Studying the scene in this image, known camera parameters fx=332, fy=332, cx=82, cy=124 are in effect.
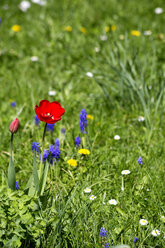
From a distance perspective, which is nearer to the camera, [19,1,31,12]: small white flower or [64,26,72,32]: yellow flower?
[64,26,72,32]: yellow flower

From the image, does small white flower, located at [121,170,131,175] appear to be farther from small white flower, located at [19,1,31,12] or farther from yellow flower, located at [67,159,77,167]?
small white flower, located at [19,1,31,12]

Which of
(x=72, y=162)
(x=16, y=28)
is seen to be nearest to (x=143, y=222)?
(x=72, y=162)

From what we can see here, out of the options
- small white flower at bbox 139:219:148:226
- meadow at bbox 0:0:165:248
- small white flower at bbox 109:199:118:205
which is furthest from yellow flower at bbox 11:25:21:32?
small white flower at bbox 139:219:148:226

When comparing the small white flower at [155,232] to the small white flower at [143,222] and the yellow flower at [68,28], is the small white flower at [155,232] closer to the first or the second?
the small white flower at [143,222]

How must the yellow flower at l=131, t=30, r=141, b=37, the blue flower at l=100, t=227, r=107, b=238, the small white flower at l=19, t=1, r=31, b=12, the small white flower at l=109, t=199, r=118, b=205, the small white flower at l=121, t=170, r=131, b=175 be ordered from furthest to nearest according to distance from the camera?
the small white flower at l=19, t=1, r=31, b=12 → the yellow flower at l=131, t=30, r=141, b=37 → the small white flower at l=121, t=170, r=131, b=175 → the small white flower at l=109, t=199, r=118, b=205 → the blue flower at l=100, t=227, r=107, b=238

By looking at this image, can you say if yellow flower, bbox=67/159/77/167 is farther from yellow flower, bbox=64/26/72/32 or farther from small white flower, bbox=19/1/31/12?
small white flower, bbox=19/1/31/12

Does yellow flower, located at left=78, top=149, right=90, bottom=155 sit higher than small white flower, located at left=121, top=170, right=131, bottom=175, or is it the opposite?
yellow flower, located at left=78, top=149, right=90, bottom=155

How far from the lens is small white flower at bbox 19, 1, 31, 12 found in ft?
15.1

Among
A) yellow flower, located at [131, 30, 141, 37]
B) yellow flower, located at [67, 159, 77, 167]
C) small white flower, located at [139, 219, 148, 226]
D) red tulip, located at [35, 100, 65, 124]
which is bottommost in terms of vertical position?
small white flower, located at [139, 219, 148, 226]

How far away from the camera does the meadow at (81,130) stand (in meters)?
1.60

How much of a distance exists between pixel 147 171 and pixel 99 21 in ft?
9.66

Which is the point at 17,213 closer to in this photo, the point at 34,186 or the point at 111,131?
the point at 34,186

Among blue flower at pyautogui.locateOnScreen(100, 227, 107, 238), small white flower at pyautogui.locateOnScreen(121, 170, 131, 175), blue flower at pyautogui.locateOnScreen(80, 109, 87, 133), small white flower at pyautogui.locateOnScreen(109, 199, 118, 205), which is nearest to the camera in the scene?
blue flower at pyautogui.locateOnScreen(100, 227, 107, 238)

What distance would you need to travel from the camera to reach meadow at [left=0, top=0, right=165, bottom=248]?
63.2 inches
